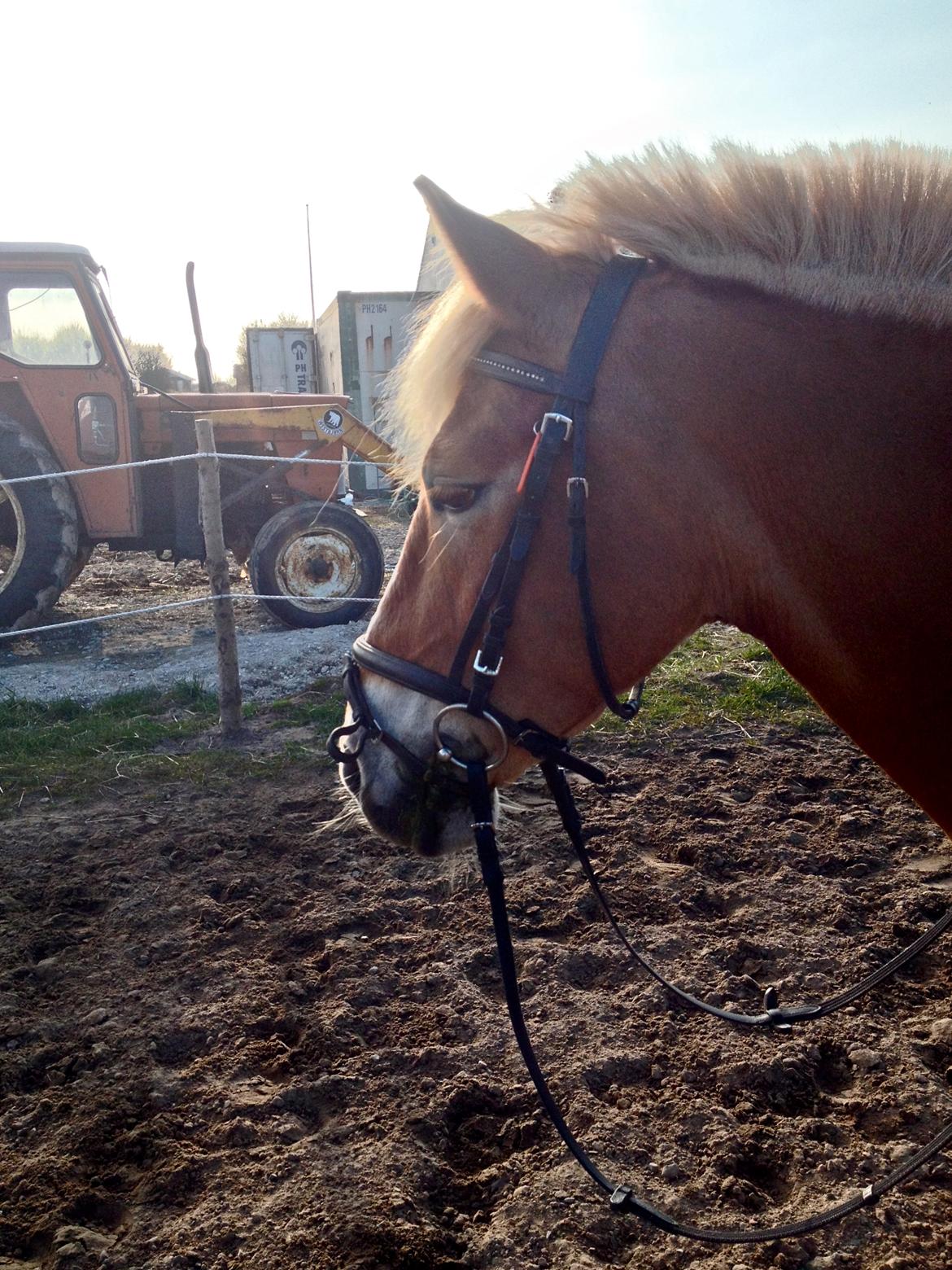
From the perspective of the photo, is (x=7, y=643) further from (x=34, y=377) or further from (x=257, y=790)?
(x=257, y=790)

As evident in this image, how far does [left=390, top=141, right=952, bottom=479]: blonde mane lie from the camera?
53.9 inches

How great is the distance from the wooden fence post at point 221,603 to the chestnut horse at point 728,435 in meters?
3.58

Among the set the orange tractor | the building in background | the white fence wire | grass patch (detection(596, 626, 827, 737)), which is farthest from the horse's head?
the building in background

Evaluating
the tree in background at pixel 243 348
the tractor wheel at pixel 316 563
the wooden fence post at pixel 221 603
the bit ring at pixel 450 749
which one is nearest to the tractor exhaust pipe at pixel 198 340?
the tractor wheel at pixel 316 563

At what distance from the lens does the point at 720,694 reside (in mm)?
5434

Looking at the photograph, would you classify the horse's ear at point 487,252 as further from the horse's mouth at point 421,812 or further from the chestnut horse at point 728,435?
the horse's mouth at point 421,812

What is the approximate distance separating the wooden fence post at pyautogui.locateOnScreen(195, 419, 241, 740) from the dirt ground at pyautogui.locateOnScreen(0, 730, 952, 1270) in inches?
45.1

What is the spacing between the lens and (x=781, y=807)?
3.84 m

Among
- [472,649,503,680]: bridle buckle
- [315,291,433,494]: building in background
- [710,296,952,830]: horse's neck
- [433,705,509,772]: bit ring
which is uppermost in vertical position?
[315,291,433,494]: building in background

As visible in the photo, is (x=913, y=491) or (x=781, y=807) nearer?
(x=913, y=491)

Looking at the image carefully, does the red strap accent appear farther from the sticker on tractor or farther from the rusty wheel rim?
the sticker on tractor

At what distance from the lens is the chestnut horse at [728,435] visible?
54.2 inches

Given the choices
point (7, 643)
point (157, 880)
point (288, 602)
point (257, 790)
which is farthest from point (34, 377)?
point (157, 880)

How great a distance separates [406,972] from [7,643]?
5.75 m
